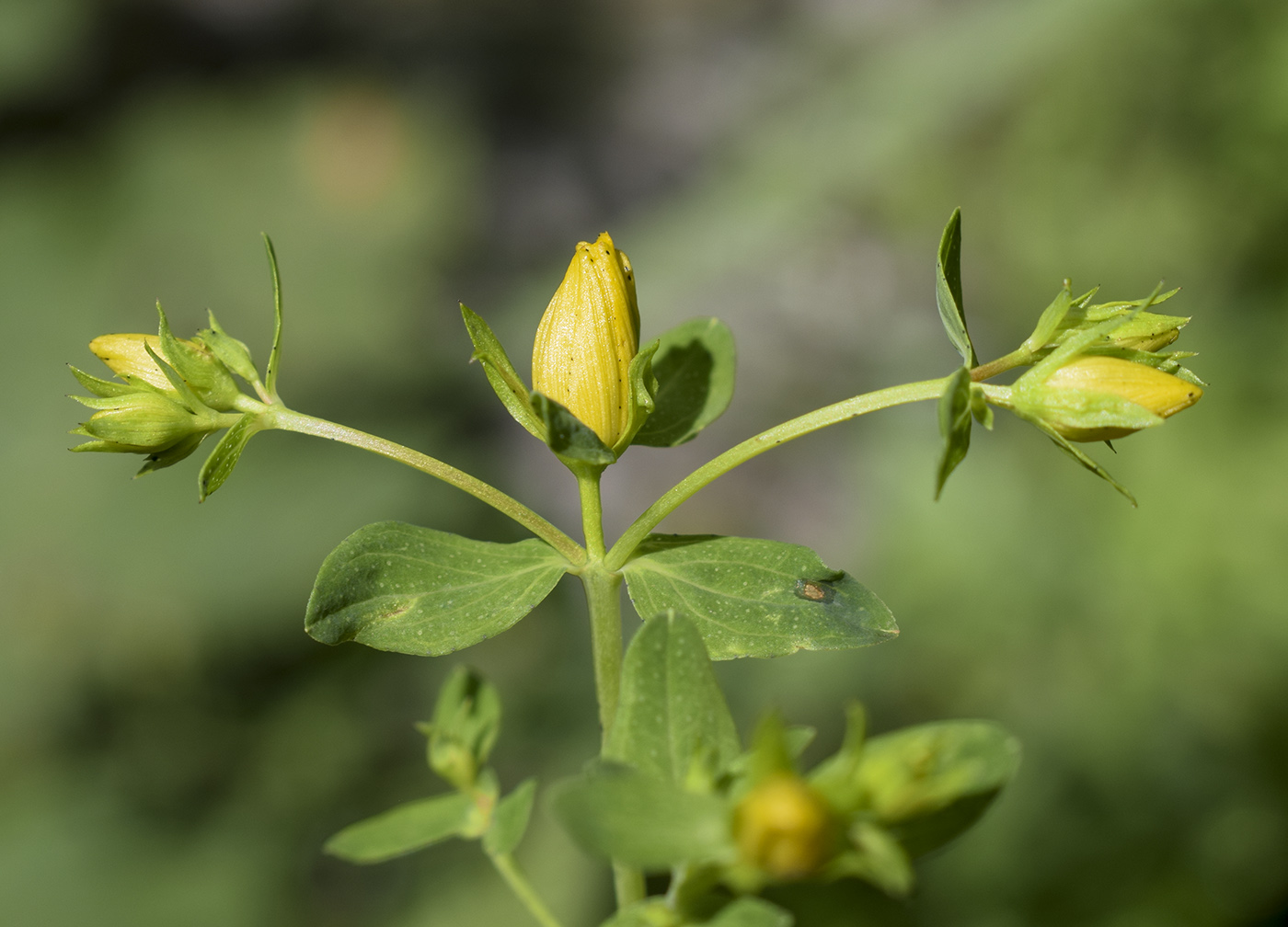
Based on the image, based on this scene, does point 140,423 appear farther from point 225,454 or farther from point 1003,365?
point 1003,365

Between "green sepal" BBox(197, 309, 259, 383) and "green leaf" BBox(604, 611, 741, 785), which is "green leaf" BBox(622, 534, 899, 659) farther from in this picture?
"green sepal" BBox(197, 309, 259, 383)

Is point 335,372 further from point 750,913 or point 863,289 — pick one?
point 750,913

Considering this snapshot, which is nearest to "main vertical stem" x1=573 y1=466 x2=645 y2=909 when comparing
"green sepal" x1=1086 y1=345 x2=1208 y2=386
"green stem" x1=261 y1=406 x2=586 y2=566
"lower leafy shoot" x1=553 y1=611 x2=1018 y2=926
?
"green stem" x1=261 y1=406 x2=586 y2=566

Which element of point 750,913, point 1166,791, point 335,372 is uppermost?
point 335,372

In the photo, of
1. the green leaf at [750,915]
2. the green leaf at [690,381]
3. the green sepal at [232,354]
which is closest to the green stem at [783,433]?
the green leaf at [690,381]

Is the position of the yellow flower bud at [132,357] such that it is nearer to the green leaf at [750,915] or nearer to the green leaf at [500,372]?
the green leaf at [500,372]

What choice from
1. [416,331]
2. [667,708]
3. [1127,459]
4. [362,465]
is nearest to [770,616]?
[667,708]
